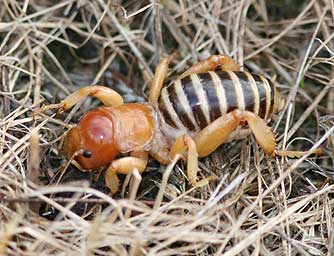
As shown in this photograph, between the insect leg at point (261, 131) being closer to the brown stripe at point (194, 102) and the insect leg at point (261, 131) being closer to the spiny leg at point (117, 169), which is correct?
the brown stripe at point (194, 102)

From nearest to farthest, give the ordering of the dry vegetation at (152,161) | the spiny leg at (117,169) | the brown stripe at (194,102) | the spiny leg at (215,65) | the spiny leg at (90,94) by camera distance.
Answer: the dry vegetation at (152,161), the spiny leg at (117,169), the brown stripe at (194,102), the spiny leg at (90,94), the spiny leg at (215,65)

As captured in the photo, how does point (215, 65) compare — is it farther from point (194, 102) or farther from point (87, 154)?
point (87, 154)

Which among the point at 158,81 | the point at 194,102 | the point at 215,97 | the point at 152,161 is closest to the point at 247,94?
the point at 215,97

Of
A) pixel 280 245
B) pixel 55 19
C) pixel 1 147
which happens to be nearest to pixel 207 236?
pixel 280 245

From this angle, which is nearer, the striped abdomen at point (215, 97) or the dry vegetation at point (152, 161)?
the dry vegetation at point (152, 161)

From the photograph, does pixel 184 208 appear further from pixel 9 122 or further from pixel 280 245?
pixel 9 122

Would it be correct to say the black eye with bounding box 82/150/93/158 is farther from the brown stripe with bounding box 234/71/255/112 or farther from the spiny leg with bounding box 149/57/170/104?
the brown stripe with bounding box 234/71/255/112

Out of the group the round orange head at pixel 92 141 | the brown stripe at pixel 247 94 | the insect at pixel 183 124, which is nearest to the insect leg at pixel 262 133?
the insect at pixel 183 124
